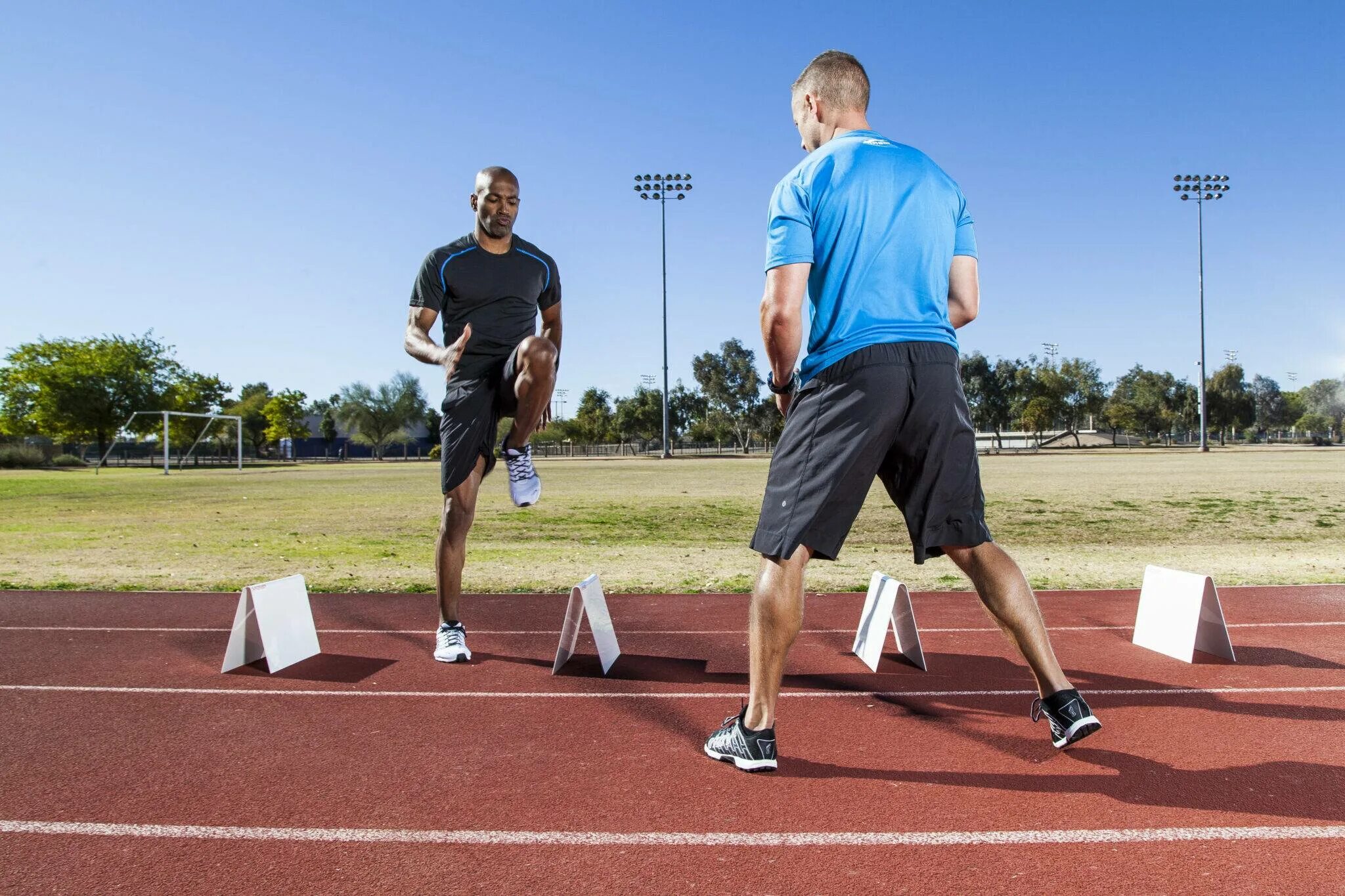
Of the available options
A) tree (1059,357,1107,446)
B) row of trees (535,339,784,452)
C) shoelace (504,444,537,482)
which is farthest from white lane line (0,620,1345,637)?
tree (1059,357,1107,446)

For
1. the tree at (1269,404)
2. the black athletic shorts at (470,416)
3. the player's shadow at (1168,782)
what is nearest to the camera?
the player's shadow at (1168,782)

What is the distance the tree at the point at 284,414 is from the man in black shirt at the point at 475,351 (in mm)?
93192

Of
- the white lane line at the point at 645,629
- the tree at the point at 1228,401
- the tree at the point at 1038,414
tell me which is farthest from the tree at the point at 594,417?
the white lane line at the point at 645,629

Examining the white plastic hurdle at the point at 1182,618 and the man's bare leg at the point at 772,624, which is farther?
the white plastic hurdle at the point at 1182,618

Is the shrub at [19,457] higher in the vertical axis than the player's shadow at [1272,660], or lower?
higher

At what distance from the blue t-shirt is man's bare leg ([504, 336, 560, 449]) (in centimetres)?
176

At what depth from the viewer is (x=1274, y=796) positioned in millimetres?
2867

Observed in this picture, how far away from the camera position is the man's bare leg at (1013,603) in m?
3.19

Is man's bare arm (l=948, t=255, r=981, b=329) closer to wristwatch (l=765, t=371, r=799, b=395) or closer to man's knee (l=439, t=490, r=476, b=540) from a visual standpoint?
wristwatch (l=765, t=371, r=799, b=395)

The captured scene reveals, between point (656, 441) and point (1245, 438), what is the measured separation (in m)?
79.5

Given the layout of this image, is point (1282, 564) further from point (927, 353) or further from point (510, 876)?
point (510, 876)

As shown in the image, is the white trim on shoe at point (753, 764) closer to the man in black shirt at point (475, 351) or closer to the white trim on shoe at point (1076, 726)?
the white trim on shoe at point (1076, 726)

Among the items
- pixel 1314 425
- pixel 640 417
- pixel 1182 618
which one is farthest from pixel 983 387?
pixel 1182 618

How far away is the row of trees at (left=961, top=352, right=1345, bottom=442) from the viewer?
327 ft
